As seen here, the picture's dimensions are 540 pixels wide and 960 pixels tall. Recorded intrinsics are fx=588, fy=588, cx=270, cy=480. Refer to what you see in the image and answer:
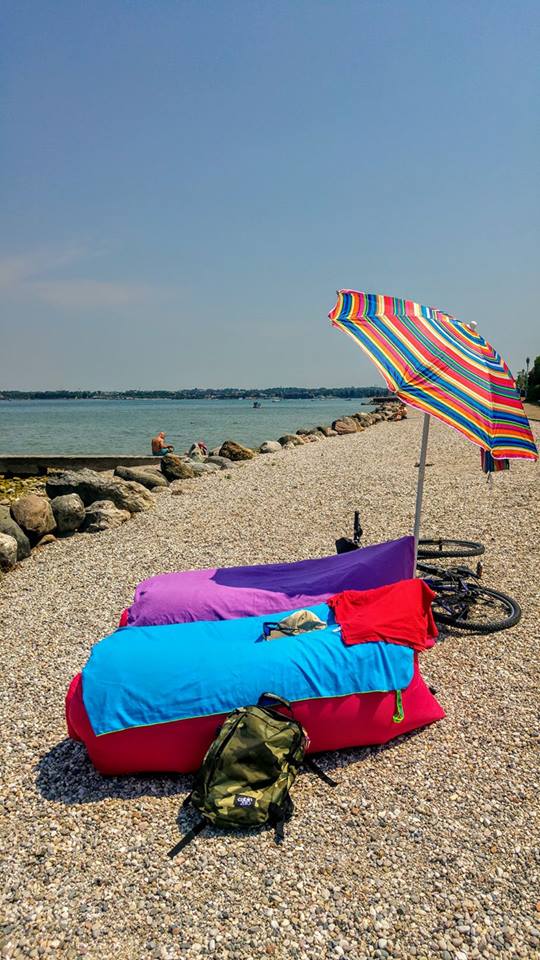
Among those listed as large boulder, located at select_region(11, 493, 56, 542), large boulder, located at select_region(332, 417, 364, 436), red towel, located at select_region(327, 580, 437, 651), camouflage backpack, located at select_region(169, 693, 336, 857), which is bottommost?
camouflage backpack, located at select_region(169, 693, 336, 857)

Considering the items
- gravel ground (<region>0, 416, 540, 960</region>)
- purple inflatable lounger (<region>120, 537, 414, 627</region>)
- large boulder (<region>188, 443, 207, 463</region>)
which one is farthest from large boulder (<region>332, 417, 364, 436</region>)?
purple inflatable lounger (<region>120, 537, 414, 627</region>)

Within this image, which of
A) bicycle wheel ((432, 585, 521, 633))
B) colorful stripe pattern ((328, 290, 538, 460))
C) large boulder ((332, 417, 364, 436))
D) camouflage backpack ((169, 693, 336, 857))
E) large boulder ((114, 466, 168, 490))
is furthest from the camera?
large boulder ((332, 417, 364, 436))

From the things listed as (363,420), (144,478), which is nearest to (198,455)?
(144,478)

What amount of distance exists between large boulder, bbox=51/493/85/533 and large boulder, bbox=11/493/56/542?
11 centimetres

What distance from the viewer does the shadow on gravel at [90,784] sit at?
159 inches

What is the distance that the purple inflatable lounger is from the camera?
17.9ft

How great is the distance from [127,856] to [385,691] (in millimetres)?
A: 2016

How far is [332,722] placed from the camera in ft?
14.0

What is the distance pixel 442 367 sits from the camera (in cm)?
518

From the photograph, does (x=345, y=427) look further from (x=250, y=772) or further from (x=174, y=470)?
(x=250, y=772)

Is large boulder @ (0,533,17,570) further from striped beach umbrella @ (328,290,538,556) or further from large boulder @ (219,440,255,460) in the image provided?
large boulder @ (219,440,255,460)

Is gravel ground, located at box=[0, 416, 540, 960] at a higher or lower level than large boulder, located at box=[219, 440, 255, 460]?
lower

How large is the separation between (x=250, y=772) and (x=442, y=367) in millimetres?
3597

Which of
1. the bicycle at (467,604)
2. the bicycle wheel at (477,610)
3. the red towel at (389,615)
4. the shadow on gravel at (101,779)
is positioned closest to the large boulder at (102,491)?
the bicycle at (467,604)
